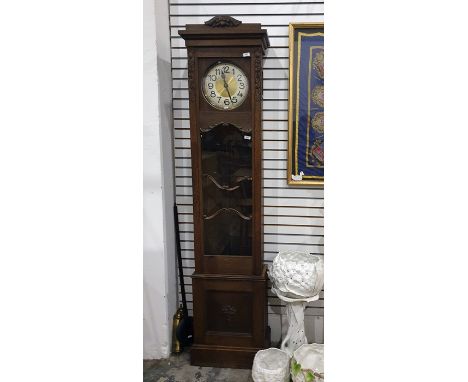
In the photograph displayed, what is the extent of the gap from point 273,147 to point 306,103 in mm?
383

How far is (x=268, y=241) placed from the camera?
3.00 meters

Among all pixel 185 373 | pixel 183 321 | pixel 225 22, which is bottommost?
pixel 185 373

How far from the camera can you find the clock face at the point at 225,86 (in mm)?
2514

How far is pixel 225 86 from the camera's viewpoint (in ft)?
8.30

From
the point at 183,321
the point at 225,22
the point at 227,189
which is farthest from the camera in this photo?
the point at 183,321

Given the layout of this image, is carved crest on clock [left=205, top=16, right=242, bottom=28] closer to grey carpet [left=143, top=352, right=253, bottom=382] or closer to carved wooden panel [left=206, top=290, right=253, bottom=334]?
carved wooden panel [left=206, top=290, right=253, bottom=334]

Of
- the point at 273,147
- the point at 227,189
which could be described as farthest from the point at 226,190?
the point at 273,147

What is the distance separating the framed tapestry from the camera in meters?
2.71

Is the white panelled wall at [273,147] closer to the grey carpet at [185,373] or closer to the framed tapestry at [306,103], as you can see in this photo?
the framed tapestry at [306,103]

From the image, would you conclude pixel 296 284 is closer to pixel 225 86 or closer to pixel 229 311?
pixel 229 311

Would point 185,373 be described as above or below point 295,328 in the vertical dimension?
below

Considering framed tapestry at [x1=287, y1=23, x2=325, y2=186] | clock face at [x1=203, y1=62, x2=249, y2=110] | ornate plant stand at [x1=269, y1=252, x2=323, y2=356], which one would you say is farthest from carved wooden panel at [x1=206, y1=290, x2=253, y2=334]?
clock face at [x1=203, y1=62, x2=249, y2=110]

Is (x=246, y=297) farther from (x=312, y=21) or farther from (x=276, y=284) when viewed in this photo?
(x=312, y=21)

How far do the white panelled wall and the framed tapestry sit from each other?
0.06 meters
